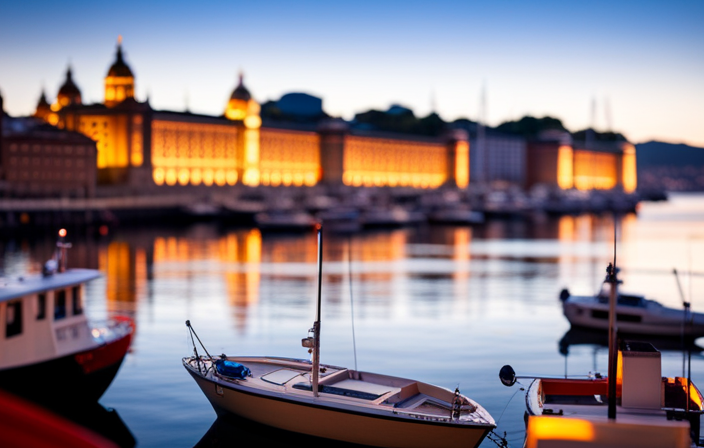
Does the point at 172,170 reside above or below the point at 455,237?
above

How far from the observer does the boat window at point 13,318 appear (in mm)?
15273

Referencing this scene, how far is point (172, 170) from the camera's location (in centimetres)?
10944

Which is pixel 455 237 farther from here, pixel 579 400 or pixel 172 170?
pixel 579 400

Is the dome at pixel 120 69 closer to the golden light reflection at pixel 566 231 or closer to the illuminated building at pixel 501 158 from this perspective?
the golden light reflection at pixel 566 231

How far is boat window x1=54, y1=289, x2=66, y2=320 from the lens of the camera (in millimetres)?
16391

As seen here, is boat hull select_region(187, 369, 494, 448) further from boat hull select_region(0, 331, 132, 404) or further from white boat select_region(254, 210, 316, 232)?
white boat select_region(254, 210, 316, 232)

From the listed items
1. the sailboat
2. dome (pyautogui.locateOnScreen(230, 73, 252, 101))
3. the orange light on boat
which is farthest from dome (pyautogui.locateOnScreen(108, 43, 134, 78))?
the orange light on boat

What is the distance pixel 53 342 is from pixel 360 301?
58.9 ft

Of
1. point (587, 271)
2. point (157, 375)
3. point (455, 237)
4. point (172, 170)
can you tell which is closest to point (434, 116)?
point (172, 170)

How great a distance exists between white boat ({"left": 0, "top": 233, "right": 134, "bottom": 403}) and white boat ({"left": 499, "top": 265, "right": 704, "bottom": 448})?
7.82 metres

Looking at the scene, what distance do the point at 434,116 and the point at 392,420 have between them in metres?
188

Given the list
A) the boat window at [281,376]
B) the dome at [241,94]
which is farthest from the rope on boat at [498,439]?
the dome at [241,94]

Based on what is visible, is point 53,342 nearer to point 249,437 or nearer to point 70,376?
point 70,376

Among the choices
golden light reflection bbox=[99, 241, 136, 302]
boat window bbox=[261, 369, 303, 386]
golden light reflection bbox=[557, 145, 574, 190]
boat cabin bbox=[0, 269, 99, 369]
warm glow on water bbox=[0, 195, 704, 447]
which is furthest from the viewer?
golden light reflection bbox=[557, 145, 574, 190]
